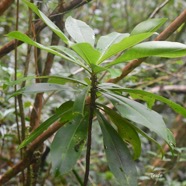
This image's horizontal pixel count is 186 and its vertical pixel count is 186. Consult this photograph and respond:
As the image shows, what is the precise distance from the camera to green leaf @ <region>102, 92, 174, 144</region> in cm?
66

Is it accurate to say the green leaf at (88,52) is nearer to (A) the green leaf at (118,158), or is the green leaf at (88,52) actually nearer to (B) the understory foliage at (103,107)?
(B) the understory foliage at (103,107)

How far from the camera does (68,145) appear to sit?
0.71 metres

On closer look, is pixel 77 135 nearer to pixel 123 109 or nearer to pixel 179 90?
pixel 123 109

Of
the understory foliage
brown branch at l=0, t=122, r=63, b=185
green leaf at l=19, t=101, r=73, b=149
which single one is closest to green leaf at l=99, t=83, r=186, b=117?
the understory foliage

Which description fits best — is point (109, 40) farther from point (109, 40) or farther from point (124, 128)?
point (124, 128)

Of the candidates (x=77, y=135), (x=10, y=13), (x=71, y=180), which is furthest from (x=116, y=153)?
(x=10, y=13)

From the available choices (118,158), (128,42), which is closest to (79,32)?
(128,42)

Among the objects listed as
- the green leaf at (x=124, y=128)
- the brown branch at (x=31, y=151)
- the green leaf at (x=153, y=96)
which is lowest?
the brown branch at (x=31, y=151)

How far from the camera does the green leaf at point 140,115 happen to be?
0.66 metres

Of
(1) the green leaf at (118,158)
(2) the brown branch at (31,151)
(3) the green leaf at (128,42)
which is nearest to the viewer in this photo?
(3) the green leaf at (128,42)

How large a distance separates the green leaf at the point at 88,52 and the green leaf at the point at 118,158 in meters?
0.18

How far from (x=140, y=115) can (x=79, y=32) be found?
0.24m

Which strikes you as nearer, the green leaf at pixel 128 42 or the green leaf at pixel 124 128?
the green leaf at pixel 128 42

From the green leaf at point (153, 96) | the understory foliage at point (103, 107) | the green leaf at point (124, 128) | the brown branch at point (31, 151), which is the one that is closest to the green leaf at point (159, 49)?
the understory foliage at point (103, 107)
